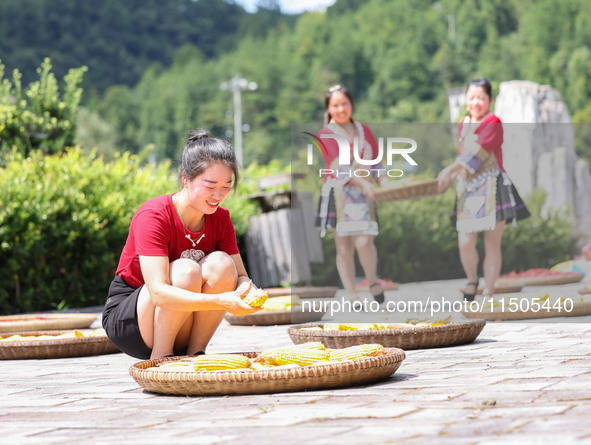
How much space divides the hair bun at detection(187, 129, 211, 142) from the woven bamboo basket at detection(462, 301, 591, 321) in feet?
9.49

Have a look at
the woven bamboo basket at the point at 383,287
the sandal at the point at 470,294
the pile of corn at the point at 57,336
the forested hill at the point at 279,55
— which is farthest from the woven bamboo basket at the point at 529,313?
the forested hill at the point at 279,55

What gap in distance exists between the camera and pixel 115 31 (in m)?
107

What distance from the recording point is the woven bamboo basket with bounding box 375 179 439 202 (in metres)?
7.07

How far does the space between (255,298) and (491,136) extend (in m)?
4.22

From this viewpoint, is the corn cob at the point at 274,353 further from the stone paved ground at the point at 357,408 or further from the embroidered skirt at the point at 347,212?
the embroidered skirt at the point at 347,212

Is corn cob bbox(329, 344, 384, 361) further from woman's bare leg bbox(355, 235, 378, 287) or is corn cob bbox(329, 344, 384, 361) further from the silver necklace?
woman's bare leg bbox(355, 235, 378, 287)

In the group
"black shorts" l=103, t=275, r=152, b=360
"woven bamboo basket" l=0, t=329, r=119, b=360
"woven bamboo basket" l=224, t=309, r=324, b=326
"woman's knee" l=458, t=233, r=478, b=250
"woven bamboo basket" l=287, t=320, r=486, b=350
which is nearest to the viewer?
"black shorts" l=103, t=275, r=152, b=360

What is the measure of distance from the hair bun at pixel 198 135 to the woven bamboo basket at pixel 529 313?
9.49 feet

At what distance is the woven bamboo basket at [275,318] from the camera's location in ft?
22.1

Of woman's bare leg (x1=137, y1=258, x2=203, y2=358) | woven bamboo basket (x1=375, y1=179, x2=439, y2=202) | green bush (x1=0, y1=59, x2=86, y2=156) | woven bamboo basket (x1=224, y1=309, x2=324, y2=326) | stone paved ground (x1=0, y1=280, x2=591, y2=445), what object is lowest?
woven bamboo basket (x1=224, y1=309, x2=324, y2=326)

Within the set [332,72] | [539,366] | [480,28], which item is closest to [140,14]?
[332,72]

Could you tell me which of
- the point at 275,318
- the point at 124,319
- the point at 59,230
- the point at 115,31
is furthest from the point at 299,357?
the point at 115,31

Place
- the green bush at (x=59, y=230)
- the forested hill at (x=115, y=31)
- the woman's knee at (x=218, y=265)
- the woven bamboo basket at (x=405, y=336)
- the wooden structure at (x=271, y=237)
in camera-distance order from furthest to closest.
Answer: the forested hill at (x=115, y=31) < the wooden structure at (x=271, y=237) < the green bush at (x=59, y=230) < the woven bamboo basket at (x=405, y=336) < the woman's knee at (x=218, y=265)

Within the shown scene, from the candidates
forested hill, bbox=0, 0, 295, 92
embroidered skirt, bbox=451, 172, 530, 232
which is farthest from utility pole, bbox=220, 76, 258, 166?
embroidered skirt, bbox=451, 172, 530, 232
